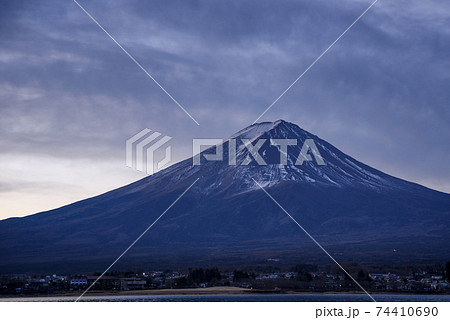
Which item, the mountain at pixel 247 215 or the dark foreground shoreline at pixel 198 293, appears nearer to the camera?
the dark foreground shoreline at pixel 198 293

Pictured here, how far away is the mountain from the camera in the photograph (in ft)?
469

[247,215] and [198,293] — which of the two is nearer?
[198,293]

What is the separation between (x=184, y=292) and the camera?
247 ft

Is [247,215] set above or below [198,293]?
above

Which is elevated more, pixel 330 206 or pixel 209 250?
pixel 330 206

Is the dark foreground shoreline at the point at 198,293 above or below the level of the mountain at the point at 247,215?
below

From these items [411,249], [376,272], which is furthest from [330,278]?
[411,249]

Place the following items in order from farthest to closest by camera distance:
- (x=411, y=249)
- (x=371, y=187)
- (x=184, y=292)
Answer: (x=371, y=187) < (x=411, y=249) < (x=184, y=292)

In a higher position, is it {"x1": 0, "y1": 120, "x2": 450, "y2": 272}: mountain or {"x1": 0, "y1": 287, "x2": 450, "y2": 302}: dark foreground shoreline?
{"x1": 0, "y1": 120, "x2": 450, "y2": 272}: mountain

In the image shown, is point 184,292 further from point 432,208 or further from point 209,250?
point 432,208

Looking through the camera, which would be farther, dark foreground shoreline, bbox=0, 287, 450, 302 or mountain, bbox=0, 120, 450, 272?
mountain, bbox=0, 120, 450, 272

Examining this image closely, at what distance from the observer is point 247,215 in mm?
173500

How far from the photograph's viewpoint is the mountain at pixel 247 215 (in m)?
143

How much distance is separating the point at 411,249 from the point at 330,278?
137 feet
